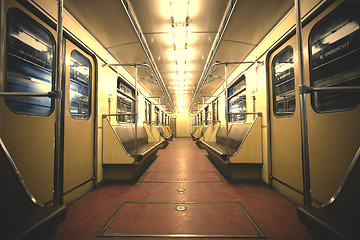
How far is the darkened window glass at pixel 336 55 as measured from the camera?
1.36 m

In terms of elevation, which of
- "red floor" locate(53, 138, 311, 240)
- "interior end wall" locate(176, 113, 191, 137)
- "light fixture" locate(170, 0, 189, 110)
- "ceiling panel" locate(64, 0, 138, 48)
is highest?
"light fixture" locate(170, 0, 189, 110)

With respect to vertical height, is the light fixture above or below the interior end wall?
above

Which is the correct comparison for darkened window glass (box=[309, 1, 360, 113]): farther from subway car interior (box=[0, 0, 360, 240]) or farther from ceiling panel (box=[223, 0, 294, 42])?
ceiling panel (box=[223, 0, 294, 42])

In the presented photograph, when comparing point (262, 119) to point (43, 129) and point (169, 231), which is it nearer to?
point (169, 231)

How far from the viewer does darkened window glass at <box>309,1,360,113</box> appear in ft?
4.45

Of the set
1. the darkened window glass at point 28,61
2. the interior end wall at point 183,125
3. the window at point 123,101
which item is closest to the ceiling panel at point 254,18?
the darkened window glass at point 28,61

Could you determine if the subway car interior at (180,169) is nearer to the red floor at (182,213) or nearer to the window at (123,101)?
the red floor at (182,213)

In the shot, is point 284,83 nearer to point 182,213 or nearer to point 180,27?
point 180,27

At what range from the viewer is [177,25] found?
8.82 ft

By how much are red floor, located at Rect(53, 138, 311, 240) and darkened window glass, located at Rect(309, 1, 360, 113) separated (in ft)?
4.44

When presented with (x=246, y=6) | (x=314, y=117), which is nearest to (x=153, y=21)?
(x=246, y=6)

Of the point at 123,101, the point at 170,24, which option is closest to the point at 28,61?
the point at 170,24

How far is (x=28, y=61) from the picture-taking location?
1543mm

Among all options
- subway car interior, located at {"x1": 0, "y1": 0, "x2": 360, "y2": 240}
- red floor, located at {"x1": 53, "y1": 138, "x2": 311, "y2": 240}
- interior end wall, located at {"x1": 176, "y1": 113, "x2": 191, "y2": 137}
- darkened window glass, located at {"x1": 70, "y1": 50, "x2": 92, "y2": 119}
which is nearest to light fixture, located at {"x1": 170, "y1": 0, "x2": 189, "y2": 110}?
subway car interior, located at {"x1": 0, "y1": 0, "x2": 360, "y2": 240}
